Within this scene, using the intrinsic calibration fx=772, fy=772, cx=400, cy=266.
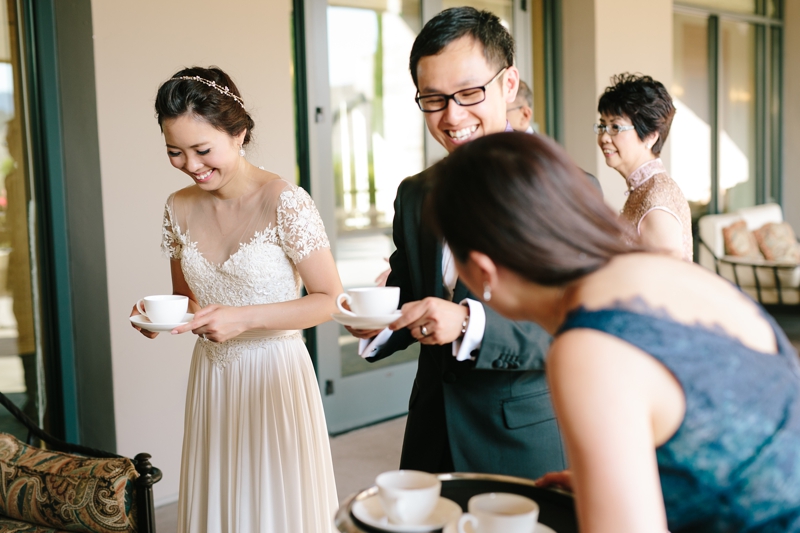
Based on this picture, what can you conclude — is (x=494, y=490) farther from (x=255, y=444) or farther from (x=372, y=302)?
(x=255, y=444)

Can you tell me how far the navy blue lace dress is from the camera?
2.82 feet

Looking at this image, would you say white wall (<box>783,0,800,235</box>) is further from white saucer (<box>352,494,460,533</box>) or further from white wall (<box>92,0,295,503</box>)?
white saucer (<box>352,494,460,533</box>)

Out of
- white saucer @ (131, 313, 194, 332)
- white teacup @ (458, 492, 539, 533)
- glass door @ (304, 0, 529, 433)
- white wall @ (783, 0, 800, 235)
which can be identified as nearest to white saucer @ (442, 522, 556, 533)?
white teacup @ (458, 492, 539, 533)

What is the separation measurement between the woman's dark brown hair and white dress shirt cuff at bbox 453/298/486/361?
423 millimetres

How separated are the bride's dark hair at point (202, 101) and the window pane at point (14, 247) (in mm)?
1409

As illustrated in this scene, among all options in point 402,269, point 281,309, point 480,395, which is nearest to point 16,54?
point 281,309

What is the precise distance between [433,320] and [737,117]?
7665 millimetres

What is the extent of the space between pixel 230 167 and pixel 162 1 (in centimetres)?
155

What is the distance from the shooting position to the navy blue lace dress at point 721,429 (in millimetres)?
858

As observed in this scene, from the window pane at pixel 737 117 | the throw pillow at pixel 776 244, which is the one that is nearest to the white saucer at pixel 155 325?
the throw pillow at pixel 776 244

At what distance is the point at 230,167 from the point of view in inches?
83.8

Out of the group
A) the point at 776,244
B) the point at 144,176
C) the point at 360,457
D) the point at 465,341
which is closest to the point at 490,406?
the point at 465,341

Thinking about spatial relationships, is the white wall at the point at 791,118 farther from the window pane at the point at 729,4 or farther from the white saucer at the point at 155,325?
the white saucer at the point at 155,325

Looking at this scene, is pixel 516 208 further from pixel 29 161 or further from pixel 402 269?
pixel 29 161
